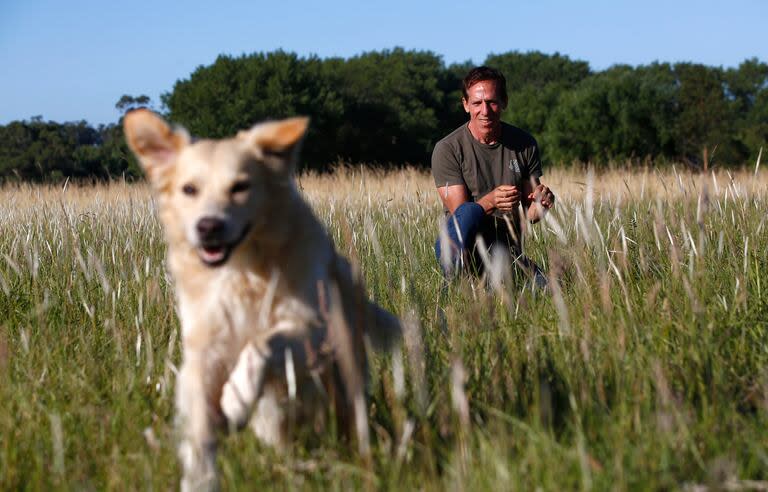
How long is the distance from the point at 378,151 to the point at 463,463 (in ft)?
154

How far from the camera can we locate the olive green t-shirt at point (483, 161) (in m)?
6.22

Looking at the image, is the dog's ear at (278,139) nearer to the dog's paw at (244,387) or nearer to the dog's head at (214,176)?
the dog's head at (214,176)

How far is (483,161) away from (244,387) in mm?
4248

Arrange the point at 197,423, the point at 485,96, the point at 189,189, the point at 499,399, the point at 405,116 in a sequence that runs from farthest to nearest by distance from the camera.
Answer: the point at 405,116 < the point at 485,96 < the point at 499,399 < the point at 189,189 < the point at 197,423

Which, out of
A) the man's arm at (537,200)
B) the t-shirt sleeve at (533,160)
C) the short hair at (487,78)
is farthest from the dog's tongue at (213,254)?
the t-shirt sleeve at (533,160)

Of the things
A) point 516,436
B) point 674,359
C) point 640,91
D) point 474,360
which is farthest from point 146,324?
point 640,91

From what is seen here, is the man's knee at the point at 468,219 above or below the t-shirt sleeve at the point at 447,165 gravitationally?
below

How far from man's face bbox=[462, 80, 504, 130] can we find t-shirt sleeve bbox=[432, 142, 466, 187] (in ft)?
0.99

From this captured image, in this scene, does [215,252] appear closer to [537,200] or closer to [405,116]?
[537,200]

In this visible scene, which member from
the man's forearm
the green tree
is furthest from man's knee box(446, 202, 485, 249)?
the green tree

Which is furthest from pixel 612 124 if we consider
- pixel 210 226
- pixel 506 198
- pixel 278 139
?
pixel 210 226

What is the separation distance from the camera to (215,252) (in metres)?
2.58

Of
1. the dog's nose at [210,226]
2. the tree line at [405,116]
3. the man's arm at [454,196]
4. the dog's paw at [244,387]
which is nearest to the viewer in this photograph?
the dog's paw at [244,387]

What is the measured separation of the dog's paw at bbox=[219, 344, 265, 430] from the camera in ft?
7.69
